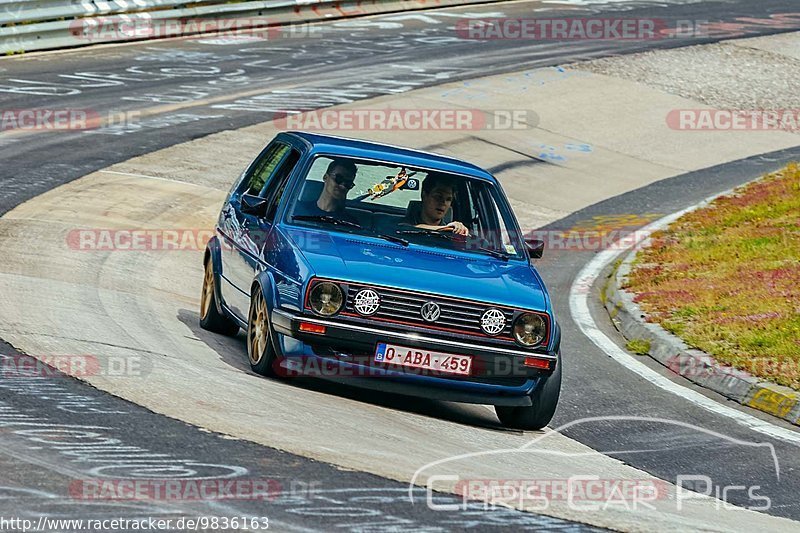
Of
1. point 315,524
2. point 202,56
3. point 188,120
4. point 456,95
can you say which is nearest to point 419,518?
point 315,524

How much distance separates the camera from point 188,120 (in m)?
20.7

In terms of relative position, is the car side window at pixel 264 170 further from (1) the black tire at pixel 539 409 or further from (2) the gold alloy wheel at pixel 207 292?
(1) the black tire at pixel 539 409

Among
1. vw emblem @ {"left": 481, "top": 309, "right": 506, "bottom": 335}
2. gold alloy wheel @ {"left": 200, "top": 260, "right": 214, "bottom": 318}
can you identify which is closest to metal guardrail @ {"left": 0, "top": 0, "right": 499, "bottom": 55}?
gold alloy wheel @ {"left": 200, "top": 260, "right": 214, "bottom": 318}

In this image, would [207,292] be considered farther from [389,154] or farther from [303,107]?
[303,107]

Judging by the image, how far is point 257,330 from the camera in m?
8.89

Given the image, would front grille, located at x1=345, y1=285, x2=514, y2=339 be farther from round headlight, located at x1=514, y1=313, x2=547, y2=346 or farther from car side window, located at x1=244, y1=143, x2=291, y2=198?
car side window, located at x1=244, y1=143, x2=291, y2=198

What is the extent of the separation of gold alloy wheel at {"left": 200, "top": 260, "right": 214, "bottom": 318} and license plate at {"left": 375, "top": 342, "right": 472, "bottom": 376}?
2575 millimetres

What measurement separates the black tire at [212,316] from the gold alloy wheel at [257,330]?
1.12 metres

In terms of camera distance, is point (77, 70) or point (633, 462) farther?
point (77, 70)

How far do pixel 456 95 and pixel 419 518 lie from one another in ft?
59.5

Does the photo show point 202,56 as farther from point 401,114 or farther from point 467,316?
point 467,316

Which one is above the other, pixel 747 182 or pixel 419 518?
pixel 419 518

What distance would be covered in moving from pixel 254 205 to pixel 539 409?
250 centimetres

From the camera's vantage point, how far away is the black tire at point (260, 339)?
337 inches
